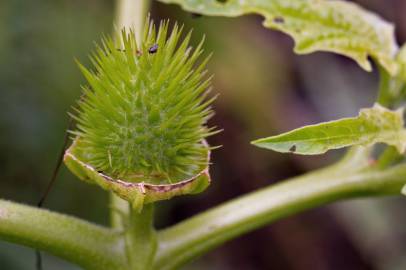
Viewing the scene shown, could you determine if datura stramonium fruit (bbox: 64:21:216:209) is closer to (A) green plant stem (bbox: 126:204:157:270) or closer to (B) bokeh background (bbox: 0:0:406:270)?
(A) green plant stem (bbox: 126:204:157:270)

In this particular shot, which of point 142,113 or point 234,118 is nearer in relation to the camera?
point 142,113

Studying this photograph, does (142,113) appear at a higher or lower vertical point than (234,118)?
higher

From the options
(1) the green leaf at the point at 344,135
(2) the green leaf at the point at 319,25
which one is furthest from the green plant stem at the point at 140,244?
(2) the green leaf at the point at 319,25

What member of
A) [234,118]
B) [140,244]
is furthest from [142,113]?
[234,118]

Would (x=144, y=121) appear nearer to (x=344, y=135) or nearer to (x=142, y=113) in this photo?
(x=142, y=113)

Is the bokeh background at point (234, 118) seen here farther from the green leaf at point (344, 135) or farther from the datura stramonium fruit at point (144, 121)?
the green leaf at point (344, 135)

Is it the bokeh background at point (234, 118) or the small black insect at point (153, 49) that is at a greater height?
the small black insect at point (153, 49)

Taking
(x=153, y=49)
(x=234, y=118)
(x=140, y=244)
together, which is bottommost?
(x=234, y=118)
